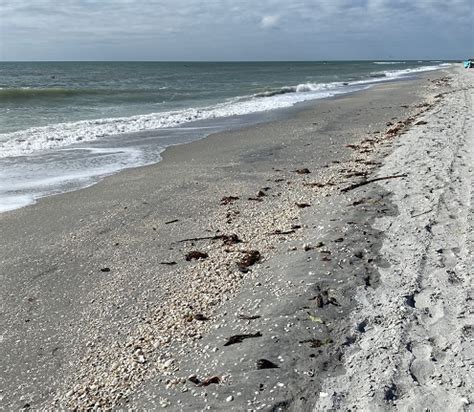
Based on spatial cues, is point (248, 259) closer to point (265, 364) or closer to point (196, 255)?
point (196, 255)

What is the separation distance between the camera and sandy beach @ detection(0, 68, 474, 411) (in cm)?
304

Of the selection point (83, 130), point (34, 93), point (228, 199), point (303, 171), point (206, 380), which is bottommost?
point (206, 380)

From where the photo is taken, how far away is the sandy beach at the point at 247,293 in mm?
3035

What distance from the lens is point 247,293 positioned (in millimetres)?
4266

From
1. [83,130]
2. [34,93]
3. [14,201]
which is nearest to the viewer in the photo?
[14,201]

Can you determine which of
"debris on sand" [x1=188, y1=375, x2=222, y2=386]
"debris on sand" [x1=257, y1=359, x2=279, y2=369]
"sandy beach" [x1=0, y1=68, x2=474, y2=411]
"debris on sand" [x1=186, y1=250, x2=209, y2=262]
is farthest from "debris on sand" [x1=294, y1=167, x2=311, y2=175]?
"debris on sand" [x1=188, y1=375, x2=222, y2=386]

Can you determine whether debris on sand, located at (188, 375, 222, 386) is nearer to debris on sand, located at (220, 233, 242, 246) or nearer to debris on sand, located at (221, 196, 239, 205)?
debris on sand, located at (220, 233, 242, 246)

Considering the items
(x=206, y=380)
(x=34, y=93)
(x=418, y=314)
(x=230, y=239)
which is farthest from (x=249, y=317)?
(x=34, y=93)

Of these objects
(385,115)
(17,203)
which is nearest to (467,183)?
(17,203)

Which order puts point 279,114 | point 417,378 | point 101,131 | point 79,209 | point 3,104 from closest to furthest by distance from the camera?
point 417,378
point 79,209
point 101,131
point 279,114
point 3,104

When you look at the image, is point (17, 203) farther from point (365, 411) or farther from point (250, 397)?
point (365, 411)

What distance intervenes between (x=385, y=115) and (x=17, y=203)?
12524 mm

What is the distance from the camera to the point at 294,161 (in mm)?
9586

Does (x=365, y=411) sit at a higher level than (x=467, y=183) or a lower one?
lower
